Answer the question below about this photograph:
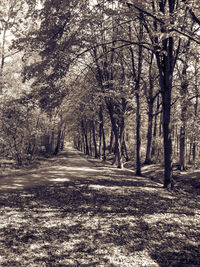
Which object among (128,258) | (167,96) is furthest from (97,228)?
(167,96)

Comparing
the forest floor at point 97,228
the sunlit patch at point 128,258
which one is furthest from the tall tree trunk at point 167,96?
the sunlit patch at point 128,258

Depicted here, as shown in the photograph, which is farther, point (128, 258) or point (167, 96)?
point (167, 96)

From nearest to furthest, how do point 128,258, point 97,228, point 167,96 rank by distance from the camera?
point 128,258 < point 97,228 < point 167,96

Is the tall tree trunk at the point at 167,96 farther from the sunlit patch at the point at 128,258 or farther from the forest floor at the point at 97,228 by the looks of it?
the sunlit patch at the point at 128,258

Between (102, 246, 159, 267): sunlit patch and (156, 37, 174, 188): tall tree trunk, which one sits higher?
(156, 37, 174, 188): tall tree trunk

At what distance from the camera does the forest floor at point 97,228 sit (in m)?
4.89

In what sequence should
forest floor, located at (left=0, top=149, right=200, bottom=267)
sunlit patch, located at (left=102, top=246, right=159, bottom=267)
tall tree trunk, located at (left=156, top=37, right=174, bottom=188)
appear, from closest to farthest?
sunlit patch, located at (left=102, top=246, right=159, bottom=267), forest floor, located at (left=0, top=149, right=200, bottom=267), tall tree trunk, located at (left=156, top=37, right=174, bottom=188)

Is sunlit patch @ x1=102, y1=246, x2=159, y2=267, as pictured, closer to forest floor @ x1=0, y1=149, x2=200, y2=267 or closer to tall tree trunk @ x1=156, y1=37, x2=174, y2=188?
forest floor @ x1=0, y1=149, x2=200, y2=267

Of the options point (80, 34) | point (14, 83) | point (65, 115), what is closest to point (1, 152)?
point (14, 83)

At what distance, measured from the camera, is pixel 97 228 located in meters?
6.43

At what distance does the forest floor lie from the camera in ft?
16.0

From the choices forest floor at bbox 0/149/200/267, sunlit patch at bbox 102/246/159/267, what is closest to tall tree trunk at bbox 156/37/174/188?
forest floor at bbox 0/149/200/267

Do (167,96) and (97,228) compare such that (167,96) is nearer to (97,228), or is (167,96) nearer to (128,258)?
(97,228)

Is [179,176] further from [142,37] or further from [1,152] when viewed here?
[1,152]
